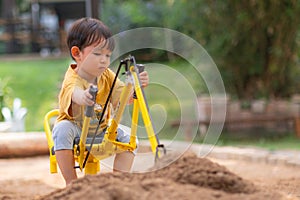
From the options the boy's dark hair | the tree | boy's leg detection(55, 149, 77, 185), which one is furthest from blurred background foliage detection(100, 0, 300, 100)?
boy's leg detection(55, 149, 77, 185)

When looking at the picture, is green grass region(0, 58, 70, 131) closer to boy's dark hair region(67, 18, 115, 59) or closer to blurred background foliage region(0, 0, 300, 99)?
blurred background foliage region(0, 0, 300, 99)

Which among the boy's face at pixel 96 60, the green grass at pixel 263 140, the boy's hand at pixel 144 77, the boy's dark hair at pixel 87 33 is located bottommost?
the green grass at pixel 263 140

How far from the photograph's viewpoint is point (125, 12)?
49.8 ft

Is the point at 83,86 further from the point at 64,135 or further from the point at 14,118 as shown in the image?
the point at 14,118

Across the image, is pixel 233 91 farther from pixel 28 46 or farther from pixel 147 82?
pixel 28 46

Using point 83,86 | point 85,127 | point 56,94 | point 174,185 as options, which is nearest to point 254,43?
point 56,94

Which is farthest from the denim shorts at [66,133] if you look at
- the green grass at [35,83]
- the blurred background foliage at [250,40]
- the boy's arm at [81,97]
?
the green grass at [35,83]

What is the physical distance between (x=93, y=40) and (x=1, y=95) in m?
5.03

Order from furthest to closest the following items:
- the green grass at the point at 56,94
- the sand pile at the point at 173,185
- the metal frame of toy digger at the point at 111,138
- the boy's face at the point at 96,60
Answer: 1. the green grass at the point at 56,94
2. the boy's face at the point at 96,60
3. the metal frame of toy digger at the point at 111,138
4. the sand pile at the point at 173,185

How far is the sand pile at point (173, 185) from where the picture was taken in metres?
2.70

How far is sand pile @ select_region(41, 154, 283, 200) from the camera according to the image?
8.85 ft

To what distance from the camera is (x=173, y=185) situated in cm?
284

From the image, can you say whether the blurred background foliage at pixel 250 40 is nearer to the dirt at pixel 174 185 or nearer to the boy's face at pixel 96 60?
the boy's face at pixel 96 60

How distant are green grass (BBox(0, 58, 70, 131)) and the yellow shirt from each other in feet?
18.1
